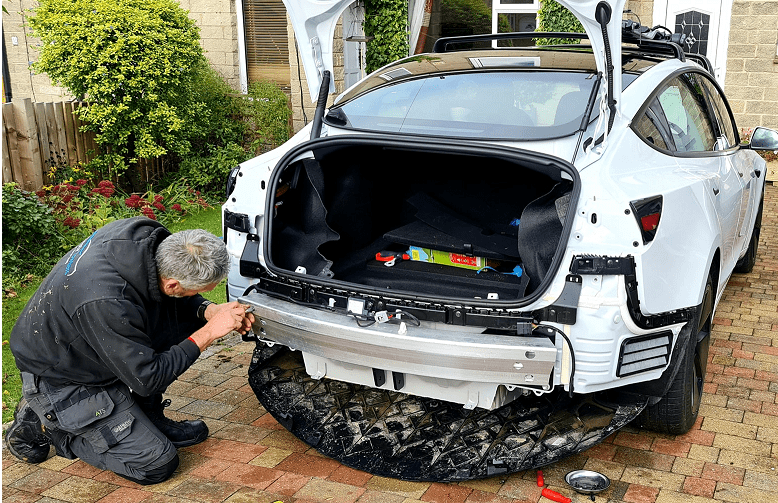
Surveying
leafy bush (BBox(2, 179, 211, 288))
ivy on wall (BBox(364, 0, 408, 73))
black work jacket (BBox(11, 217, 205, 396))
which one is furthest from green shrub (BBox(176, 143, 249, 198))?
black work jacket (BBox(11, 217, 205, 396))

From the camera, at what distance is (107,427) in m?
3.14

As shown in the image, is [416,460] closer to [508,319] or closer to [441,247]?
[508,319]

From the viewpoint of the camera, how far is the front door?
33.9ft

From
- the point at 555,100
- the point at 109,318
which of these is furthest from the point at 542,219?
the point at 109,318

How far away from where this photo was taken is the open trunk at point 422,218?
10.0 ft

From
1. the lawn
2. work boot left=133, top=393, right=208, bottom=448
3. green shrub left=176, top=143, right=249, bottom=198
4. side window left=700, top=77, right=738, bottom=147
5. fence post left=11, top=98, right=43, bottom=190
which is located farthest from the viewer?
green shrub left=176, top=143, right=249, bottom=198

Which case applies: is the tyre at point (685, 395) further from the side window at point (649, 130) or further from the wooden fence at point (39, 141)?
the wooden fence at point (39, 141)

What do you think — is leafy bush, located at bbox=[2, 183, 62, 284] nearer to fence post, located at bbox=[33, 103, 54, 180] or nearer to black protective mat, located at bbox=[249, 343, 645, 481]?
fence post, located at bbox=[33, 103, 54, 180]

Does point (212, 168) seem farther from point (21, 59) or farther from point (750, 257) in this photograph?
point (21, 59)

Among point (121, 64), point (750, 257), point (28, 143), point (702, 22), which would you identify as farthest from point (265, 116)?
point (702, 22)

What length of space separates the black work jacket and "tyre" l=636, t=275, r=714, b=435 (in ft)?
6.63

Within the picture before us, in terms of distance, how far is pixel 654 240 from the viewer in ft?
9.18

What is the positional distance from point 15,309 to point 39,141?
2594 mm

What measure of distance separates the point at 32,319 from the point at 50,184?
14.3 ft
